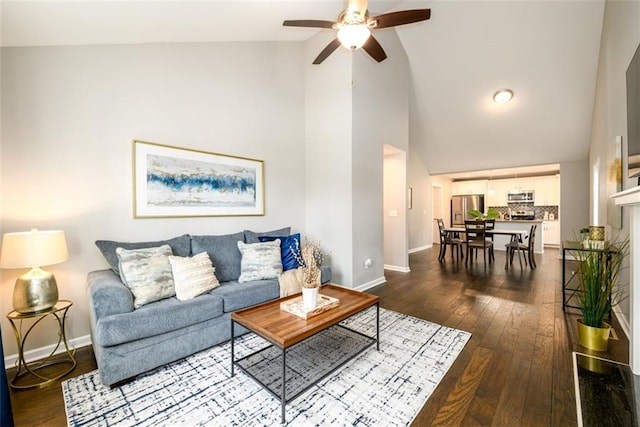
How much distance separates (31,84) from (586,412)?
14.9ft

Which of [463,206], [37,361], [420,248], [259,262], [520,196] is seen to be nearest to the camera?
[37,361]

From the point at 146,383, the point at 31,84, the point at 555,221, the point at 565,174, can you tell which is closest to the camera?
the point at 146,383

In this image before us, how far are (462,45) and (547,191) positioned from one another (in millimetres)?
5800

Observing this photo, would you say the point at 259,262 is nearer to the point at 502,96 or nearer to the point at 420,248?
the point at 502,96

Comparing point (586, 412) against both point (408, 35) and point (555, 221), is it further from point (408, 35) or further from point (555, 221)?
point (555, 221)

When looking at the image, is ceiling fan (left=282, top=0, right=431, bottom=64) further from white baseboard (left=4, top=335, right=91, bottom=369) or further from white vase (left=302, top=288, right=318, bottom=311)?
white baseboard (left=4, top=335, right=91, bottom=369)

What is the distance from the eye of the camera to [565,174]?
6.19 m

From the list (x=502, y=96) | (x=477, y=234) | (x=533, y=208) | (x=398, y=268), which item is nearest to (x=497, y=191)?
(x=533, y=208)

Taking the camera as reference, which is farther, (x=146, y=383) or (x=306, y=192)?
(x=306, y=192)

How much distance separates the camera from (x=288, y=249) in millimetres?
3203

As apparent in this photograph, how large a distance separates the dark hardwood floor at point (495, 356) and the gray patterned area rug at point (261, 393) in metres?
0.11

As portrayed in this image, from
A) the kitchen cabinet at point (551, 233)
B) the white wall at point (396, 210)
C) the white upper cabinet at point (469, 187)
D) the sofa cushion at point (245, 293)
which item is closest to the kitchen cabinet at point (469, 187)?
the white upper cabinet at point (469, 187)

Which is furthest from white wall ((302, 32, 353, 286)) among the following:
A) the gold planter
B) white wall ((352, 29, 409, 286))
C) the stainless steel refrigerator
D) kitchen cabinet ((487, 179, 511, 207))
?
kitchen cabinet ((487, 179, 511, 207))

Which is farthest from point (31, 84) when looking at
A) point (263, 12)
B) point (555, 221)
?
point (555, 221)
